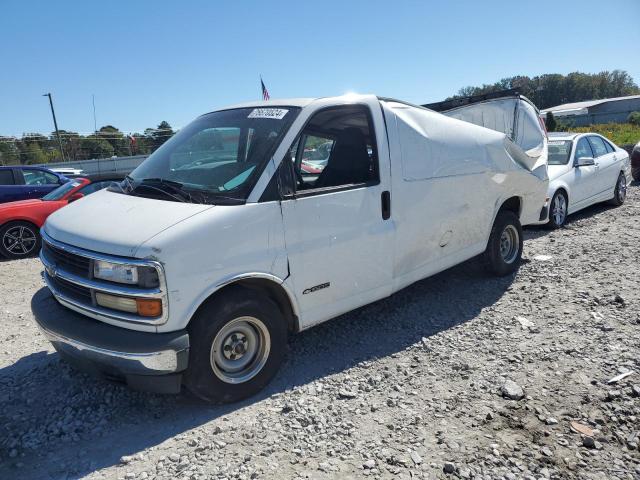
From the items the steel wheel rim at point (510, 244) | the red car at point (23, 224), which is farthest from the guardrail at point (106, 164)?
the steel wheel rim at point (510, 244)

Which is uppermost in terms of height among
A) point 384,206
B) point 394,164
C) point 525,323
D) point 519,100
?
point 519,100

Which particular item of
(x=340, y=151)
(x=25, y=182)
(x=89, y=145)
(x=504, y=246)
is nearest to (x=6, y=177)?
(x=25, y=182)

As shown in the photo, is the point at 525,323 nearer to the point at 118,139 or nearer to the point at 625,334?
the point at 625,334

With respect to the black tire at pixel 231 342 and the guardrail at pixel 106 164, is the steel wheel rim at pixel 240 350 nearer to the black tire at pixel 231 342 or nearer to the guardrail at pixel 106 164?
the black tire at pixel 231 342

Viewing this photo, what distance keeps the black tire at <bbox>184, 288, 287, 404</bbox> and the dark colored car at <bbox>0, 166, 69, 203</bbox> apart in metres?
8.78

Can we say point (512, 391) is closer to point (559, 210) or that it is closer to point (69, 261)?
point (69, 261)

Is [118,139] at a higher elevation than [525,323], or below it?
higher

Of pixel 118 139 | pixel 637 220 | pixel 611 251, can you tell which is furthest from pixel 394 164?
pixel 118 139

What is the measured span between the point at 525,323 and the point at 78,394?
3842 mm

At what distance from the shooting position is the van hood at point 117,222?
2.90 m

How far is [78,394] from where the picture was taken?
352 centimetres

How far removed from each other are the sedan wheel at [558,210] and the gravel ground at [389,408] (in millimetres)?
3253

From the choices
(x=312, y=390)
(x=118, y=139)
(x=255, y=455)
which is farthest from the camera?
(x=118, y=139)

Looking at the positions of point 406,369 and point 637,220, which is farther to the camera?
point 637,220
